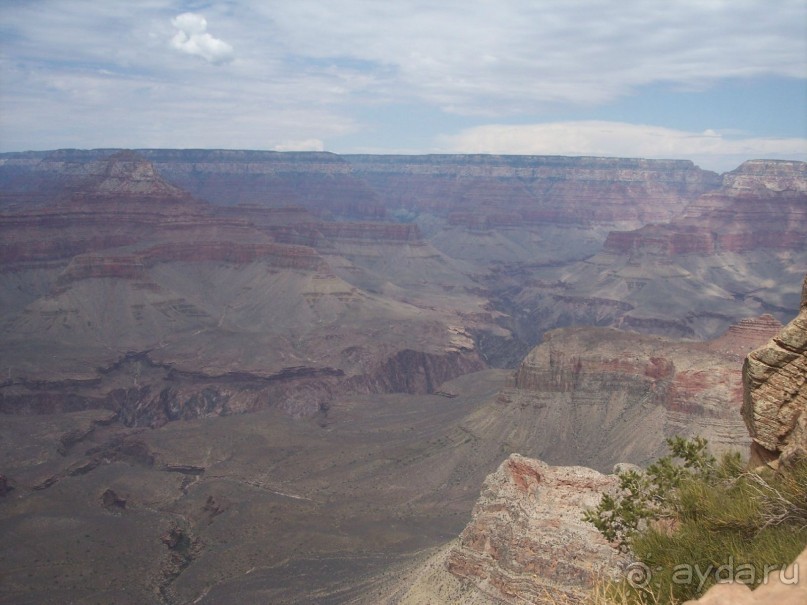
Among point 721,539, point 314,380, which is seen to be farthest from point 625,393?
point 721,539

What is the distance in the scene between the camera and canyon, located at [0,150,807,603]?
1821 inches

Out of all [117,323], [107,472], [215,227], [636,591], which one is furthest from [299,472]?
[215,227]

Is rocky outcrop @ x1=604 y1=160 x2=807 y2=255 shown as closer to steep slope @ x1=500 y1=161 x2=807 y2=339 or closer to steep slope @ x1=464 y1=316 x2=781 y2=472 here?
steep slope @ x1=500 y1=161 x2=807 y2=339

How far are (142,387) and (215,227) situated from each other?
55346 mm

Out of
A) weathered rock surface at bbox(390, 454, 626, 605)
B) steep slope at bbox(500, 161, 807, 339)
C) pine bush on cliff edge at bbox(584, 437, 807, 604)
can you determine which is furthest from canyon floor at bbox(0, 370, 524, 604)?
steep slope at bbox(500, 161, 807, 339)

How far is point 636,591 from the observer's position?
471 inches

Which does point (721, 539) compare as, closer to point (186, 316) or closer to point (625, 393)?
point (625, 393)

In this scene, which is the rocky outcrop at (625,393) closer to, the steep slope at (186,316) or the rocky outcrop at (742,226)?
the steep slope at (186,316)

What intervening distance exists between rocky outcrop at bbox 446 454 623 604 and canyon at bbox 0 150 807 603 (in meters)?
0.16

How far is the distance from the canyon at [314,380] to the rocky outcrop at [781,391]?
1009 centimetres

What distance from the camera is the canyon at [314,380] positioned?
4625 centimetres

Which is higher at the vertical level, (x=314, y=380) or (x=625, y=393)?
(x=625, y=393)

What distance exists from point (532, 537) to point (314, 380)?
7173 centimetres

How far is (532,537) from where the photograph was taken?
3042 cm
